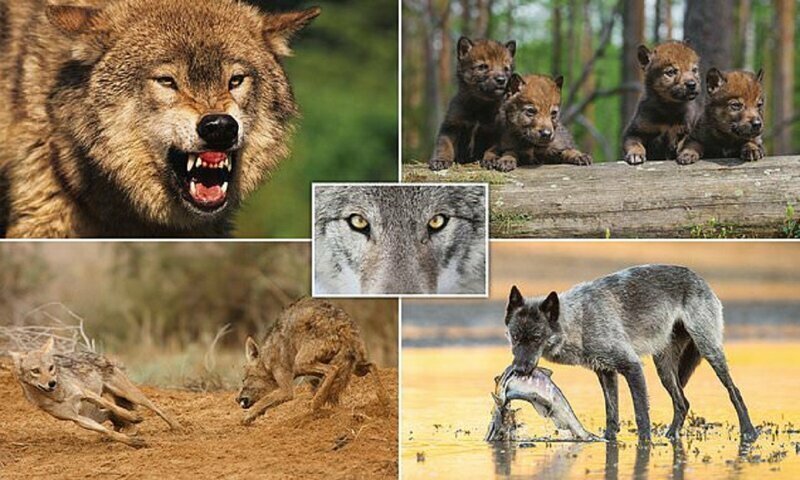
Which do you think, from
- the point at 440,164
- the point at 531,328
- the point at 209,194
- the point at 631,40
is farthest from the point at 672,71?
the point at 631,40

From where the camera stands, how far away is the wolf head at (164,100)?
7.46 meters

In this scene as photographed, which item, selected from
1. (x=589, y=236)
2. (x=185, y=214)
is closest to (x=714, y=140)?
(x=589, y=236)

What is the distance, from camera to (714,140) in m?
7.91

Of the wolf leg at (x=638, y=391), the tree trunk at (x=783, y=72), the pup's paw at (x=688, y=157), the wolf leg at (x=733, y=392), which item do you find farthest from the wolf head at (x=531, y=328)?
the tree trunk at (x=783, y=72)

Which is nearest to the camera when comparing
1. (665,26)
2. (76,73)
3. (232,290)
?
(76,73)

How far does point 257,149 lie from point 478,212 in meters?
1.29

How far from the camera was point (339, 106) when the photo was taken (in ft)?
36.4

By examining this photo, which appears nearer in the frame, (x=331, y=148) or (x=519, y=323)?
(x=519, y=323)

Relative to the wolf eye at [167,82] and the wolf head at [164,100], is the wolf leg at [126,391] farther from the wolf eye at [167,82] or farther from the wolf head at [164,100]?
the wolf eye at [167,82]

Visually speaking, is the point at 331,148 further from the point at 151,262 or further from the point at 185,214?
the point at 185,214

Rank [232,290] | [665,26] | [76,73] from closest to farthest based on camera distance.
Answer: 1. [76,73]
2. [232,290]
3. [665,26]

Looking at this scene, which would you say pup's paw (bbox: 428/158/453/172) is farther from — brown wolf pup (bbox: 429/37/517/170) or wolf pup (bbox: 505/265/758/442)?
wolf pup (bbox: 505/265/758/442)

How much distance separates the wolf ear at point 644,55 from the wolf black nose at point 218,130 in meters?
2.34

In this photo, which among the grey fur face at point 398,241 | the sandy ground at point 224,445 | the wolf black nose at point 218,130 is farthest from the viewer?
the grey fur face at point 398,241
